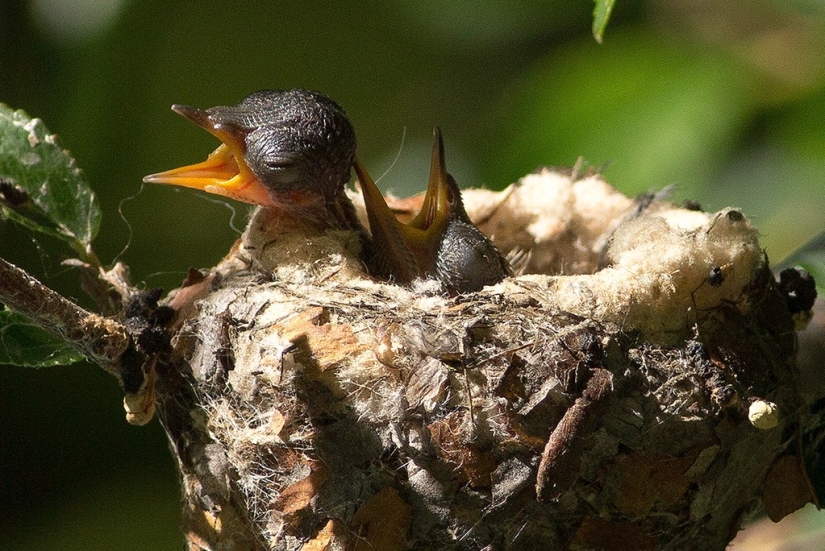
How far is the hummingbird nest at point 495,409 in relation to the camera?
1.06 metres

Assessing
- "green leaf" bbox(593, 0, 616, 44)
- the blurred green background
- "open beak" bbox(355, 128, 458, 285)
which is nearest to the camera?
"green leaf" bbox(593, 0, 616, 44)

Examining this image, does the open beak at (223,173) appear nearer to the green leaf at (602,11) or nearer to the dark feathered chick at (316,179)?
the dark feathered chick at (316,179)

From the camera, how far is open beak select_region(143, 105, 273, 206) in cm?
130

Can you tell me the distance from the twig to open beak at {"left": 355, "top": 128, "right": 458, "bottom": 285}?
506 mm

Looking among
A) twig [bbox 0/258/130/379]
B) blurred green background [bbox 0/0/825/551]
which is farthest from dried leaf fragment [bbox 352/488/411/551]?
blurred green background [bbox 0/0/825/551]

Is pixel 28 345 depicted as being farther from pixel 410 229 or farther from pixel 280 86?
pixel 280 86

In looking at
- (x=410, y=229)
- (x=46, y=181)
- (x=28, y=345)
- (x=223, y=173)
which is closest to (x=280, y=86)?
(x=410, y=229)

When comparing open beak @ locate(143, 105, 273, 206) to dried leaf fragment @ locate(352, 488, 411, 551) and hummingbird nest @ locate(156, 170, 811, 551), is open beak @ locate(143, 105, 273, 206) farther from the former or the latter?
dried leaf fragment @ locate(352, 488, 411, 551)

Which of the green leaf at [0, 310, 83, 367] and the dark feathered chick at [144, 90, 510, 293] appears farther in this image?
the dark feathered chick at [144, 90, 510, 293]

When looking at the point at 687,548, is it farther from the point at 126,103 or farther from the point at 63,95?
the point at 126,103

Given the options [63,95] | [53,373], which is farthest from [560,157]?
[53,373]

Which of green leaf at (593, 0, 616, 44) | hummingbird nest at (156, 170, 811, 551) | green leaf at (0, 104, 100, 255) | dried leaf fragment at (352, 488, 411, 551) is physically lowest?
dried leaf fragment at (352, 488, 411, 551)

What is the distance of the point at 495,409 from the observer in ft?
3.50

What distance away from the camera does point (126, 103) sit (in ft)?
9.15
